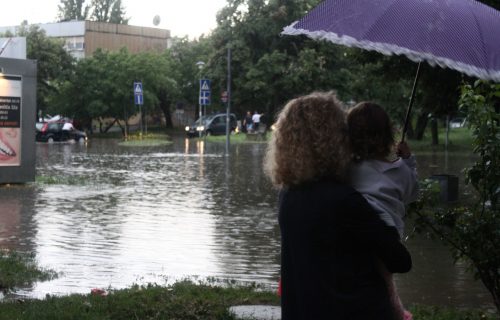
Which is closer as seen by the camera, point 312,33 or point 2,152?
point 312,33

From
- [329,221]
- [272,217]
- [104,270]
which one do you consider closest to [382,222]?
[329,221]

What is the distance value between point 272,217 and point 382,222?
35.0 feet

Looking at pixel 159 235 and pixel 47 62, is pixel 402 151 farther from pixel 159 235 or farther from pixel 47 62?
pixel 47 62

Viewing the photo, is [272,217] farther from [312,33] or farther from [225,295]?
[312,33]

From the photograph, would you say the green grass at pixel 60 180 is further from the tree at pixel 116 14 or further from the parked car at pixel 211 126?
the tree at pixel 116 14

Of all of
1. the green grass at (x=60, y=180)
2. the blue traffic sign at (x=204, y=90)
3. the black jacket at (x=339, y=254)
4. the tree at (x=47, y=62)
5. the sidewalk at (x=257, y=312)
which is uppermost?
the tree at (x=47, y=62)

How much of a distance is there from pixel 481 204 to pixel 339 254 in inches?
121

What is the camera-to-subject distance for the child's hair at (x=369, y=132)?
131 inches

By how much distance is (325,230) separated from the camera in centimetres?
304

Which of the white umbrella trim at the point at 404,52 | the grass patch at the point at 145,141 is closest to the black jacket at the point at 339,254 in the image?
the white umbrella trim at the point at 404,52

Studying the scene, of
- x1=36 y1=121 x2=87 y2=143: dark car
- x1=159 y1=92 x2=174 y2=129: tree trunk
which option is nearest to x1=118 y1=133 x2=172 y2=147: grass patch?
x1=36 y1=121 x2=87 y2=143: dark car

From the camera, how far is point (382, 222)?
310 cm

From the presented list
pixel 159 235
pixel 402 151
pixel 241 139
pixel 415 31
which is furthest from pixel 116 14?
pixel 402 151

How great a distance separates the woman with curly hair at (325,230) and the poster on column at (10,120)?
574 inches
